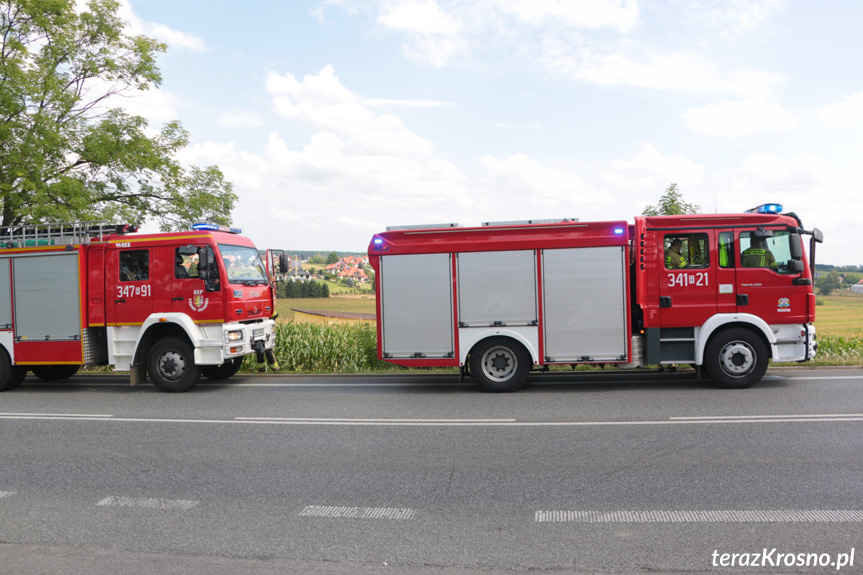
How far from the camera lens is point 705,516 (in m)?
4.80

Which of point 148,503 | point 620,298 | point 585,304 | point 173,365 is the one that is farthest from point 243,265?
point 148,503

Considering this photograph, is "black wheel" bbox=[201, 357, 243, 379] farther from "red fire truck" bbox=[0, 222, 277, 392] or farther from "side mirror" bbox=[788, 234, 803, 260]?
"side mirror" bbox=[788, 234, 803, 260]

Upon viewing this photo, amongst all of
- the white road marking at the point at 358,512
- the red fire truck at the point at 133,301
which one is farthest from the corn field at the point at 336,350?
the white road marking at the point at 358,512

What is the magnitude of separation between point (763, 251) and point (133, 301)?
10.6 metres

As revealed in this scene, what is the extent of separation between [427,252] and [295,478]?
560 centimetres

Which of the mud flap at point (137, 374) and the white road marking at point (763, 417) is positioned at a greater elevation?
the mud flap at point (137, 374)

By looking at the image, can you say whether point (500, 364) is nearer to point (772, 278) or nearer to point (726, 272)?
point (726, 272)

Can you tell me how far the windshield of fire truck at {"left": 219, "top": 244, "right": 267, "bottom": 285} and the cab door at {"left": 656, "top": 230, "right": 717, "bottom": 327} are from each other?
7.20 metres

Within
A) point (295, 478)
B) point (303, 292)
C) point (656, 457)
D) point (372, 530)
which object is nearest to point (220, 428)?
point (295, 478)

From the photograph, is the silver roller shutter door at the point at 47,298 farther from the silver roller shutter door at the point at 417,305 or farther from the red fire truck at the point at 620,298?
the red fire truck at the point at 620,298

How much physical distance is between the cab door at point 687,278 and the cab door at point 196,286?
24.1 ft

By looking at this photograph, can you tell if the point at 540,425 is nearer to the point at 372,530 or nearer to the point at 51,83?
the point at 372,530

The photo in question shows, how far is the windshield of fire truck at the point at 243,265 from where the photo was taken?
11.8 m

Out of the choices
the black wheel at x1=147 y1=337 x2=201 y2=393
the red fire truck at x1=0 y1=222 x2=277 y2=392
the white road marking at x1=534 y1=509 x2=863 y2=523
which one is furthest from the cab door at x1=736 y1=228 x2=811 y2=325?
the black wheel at x1=147 y1=337 x2=201 y2=393
